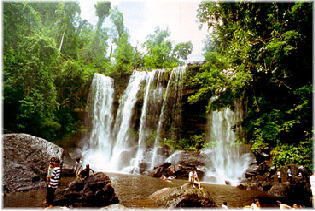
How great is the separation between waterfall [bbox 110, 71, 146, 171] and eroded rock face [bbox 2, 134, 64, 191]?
9.28 metres

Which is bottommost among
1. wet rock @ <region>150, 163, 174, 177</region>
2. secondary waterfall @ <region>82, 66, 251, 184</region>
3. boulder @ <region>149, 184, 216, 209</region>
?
boulder @ <region>149, 184, 216, 209</region>

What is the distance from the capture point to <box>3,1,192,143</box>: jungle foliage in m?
13.4

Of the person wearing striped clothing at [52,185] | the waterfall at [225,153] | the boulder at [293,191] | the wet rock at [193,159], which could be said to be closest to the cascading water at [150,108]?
the wet rock at [193,159]

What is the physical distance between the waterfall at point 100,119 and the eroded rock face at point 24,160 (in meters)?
10.3

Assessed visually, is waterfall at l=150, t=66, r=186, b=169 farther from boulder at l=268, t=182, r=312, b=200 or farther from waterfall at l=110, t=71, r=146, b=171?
boulder at l=268, t=182, r=312, b=200

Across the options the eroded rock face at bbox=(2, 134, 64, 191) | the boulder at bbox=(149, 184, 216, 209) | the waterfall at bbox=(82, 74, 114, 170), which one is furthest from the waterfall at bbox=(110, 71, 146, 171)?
the boulder at bbox=(149, 184, 216, 209)

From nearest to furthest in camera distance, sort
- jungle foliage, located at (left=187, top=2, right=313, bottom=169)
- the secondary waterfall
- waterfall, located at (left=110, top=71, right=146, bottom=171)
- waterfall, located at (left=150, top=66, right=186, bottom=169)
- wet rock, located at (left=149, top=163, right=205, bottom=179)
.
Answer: jungle foliage, located at (left=187, top=2, right=313, bottom=169) → wet rock, located at (left=149, top=163, right=205, bottom=179) → the secondary waterfall → waterfall, located at (left=110, top=71, right=146, bottom=171) → waterfall, located at (left=150, top=66, right=186, bottom=169)

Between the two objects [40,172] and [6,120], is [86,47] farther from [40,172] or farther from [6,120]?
[40,172]

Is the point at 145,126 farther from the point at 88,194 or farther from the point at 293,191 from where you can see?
the point at 88,194

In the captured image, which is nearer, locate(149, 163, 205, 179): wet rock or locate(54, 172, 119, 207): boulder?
locate(54, 172, 119, 207): boulder

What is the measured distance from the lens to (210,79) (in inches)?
441

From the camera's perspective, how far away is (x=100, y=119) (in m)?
21.5

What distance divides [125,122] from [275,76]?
43.5 ft

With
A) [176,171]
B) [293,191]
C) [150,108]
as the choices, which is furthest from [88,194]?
[150,108]
